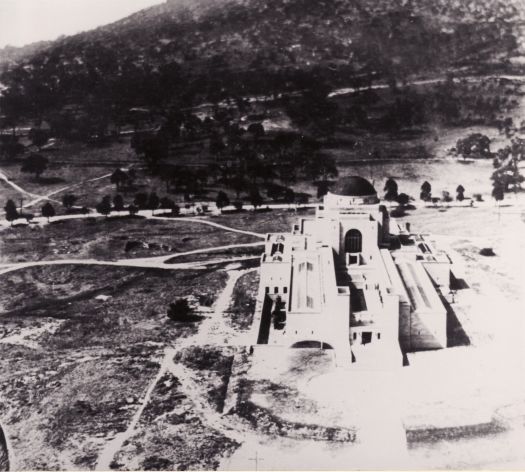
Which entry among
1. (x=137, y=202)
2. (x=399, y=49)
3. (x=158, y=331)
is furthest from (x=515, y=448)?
(x=399, y=49)

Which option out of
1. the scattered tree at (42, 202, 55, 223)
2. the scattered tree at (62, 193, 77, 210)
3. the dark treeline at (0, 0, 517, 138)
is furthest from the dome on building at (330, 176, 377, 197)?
the dark treeline at (0, 0, 517, 138)

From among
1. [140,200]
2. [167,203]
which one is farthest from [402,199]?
[140,200]

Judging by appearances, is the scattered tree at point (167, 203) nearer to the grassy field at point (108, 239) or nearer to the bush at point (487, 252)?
the grassy field at point (108, 239)

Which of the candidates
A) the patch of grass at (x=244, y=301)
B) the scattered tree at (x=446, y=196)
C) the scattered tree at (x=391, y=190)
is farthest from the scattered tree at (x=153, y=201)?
the scattered tree at (x=446, y=196)

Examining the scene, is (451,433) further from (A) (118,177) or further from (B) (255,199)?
(A) (118,177)

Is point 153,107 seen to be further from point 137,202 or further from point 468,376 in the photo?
point 468,376
